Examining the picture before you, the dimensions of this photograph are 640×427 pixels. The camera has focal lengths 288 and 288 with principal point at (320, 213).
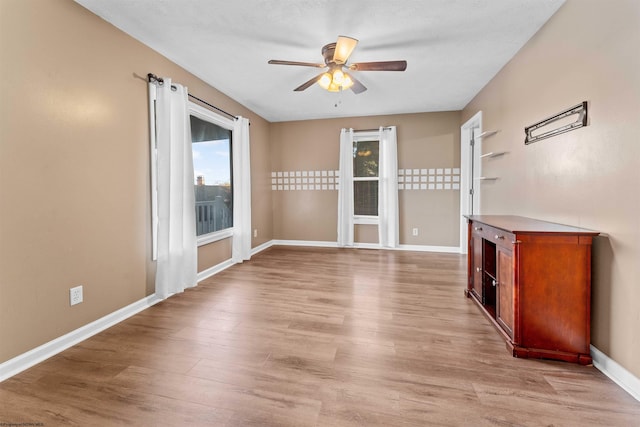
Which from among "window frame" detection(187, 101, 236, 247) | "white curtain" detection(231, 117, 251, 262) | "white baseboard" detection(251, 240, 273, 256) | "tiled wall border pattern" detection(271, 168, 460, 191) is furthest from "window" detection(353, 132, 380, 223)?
"window frame" detection(187, 101, 236, 247)

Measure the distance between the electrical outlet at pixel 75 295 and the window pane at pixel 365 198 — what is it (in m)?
4.25

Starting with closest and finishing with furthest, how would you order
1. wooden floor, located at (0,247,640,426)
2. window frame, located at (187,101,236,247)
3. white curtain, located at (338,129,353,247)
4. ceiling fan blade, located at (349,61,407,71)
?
wooden floor, located at (0,247,640,426), ceiling fan blade, located at (349,61,407,71), window frame, located at (187,101,236,247), white curtain, located at (338,129,353,247)

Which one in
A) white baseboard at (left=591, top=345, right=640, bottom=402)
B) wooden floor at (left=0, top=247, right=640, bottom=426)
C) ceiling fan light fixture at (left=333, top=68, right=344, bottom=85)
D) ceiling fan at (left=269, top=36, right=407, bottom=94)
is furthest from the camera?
ceiling fan light fixture at (left=333, top=68, right=344, bottom=85)

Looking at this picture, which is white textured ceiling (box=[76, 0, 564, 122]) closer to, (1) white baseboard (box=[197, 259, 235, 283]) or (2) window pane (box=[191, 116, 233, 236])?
(2) window pane (box=[191, 116, 233, 236])

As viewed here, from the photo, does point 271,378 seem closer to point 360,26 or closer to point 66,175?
point 66,175

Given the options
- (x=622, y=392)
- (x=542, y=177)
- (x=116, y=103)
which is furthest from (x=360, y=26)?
(x=622, y=392)

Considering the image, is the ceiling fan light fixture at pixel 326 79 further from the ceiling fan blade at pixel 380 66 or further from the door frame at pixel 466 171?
the door frame at pixel 466 171

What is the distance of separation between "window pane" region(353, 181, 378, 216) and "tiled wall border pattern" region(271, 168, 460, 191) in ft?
1.39

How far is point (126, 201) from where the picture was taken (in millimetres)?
2516

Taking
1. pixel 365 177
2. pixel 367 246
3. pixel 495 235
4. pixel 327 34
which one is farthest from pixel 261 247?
pixel 495 235

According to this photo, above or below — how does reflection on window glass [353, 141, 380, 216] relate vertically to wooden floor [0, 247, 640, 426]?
above

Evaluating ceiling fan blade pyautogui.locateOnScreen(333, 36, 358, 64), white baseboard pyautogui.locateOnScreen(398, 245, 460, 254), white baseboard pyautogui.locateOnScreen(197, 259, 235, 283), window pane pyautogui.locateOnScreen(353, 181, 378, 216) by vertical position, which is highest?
ceiling fan blade pyautogui.locateOnScreen(333, 36, 358, 64)

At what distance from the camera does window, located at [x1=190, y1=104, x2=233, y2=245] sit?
11.9 feet

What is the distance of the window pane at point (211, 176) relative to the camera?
365 cm
